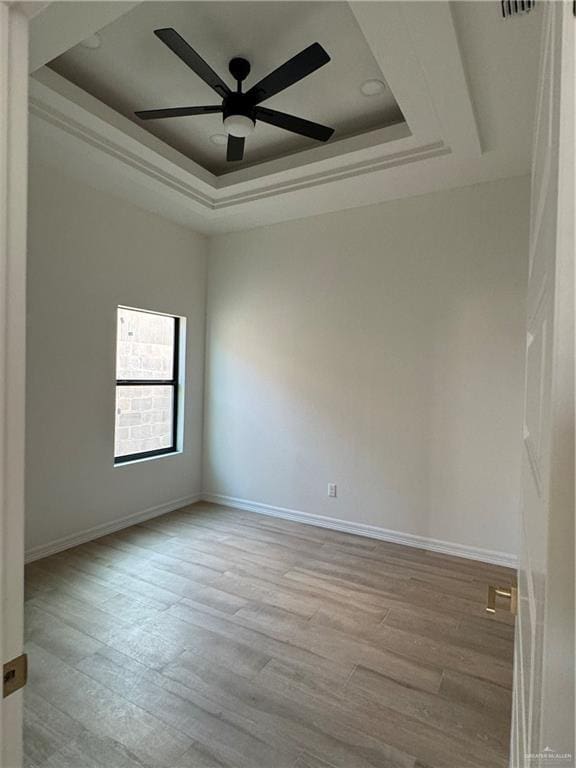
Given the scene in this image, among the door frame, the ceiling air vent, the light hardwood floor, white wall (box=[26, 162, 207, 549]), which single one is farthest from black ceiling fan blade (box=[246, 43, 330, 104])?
the light hardwood floor

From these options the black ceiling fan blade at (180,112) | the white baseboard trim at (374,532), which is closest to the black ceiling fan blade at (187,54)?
the black ceiling fan blade at (180,112)

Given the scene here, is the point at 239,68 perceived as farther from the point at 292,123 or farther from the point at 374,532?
the point at 374,532

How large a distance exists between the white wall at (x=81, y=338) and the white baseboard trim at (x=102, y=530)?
49 mm

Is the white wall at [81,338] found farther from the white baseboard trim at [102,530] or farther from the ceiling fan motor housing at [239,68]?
the ceiling fan motor housing at [239,68]

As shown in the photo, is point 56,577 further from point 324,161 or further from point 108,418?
point 324,161

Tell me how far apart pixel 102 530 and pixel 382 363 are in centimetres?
292

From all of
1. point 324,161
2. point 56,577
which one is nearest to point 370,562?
point 56,577

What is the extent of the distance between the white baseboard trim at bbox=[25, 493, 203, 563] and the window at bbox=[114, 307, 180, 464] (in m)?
0.55

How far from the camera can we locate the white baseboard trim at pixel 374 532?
3.07m

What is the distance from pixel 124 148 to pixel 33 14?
7.92ft

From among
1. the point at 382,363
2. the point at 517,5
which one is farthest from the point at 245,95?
the point at 382,363

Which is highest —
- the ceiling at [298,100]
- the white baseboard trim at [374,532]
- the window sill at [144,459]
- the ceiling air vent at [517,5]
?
the ceiling at [298,100]

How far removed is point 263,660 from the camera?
1950mm

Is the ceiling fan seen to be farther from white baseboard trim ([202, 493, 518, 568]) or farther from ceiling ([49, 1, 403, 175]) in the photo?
white baseboard trim ([202, 493, 518, 568])
